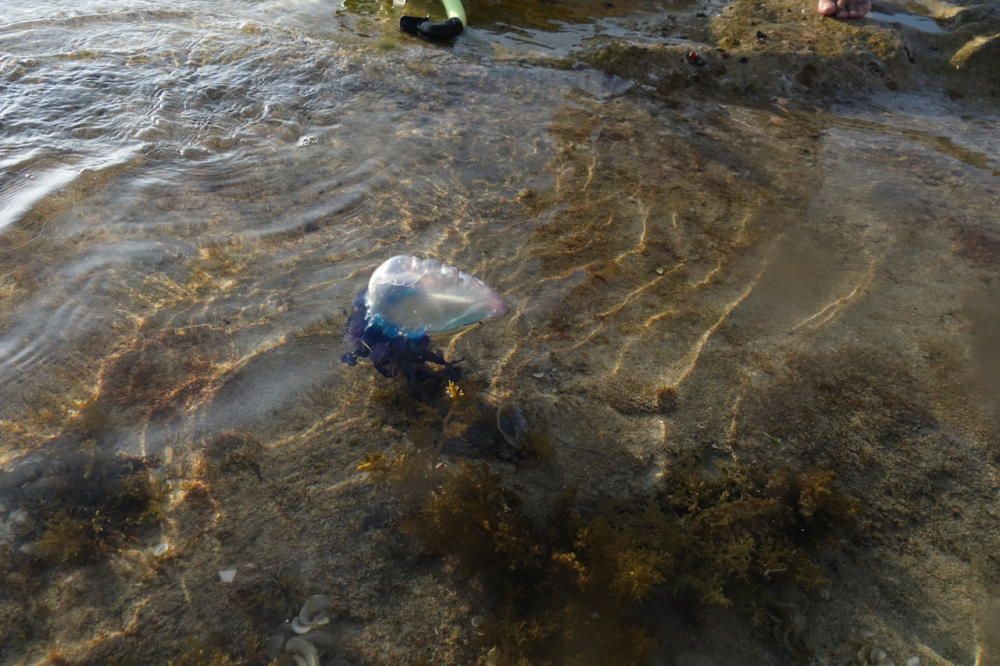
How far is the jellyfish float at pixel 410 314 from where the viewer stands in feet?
10.4

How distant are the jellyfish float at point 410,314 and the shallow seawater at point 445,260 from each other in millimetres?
161

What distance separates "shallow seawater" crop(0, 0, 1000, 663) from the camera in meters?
2.63

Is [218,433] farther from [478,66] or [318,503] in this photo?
[478,66]

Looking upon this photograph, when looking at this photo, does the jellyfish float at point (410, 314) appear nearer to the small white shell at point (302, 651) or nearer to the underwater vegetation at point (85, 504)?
the underwater vegetation at point (85, 504)

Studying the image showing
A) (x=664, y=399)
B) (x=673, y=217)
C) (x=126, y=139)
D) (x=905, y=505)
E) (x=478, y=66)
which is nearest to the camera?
(x=905, y=505)

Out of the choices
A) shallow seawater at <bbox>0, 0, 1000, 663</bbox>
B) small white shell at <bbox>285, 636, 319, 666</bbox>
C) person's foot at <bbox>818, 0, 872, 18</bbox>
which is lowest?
small white shell at <bbox>285, 636, 319, 666</bbox>

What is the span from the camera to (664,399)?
325 cm

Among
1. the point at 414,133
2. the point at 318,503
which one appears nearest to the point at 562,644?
the point at 318,503

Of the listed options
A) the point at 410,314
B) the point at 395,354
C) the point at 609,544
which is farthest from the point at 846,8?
the point at 609,544

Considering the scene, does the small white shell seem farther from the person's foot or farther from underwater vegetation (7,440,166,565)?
the person's foot

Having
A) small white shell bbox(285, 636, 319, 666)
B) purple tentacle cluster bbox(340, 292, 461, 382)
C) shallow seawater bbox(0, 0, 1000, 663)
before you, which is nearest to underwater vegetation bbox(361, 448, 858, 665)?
shallow seawater bbox(0, 0, 1000, 663)

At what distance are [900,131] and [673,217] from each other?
8.54 ft

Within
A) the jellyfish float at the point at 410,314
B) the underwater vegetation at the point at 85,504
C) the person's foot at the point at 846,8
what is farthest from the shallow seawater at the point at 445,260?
the person's foot at the point at 846,8

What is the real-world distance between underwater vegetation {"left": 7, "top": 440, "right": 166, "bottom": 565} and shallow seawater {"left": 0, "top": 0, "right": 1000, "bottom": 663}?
42 mm
